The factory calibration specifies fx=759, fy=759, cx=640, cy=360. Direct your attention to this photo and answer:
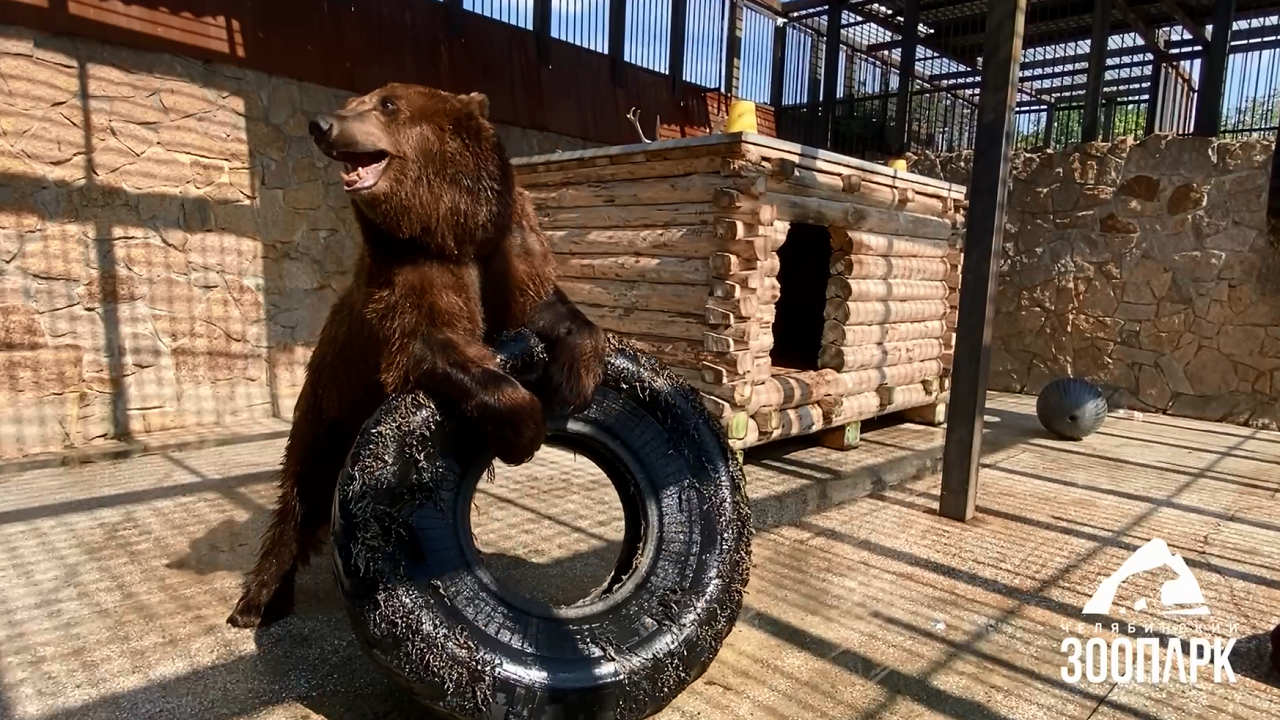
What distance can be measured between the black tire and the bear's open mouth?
606 mm

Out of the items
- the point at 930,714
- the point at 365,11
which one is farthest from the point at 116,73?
the point at 930,714

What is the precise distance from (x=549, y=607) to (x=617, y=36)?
7.13 meters

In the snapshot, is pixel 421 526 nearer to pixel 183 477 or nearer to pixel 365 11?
pixel 183 477

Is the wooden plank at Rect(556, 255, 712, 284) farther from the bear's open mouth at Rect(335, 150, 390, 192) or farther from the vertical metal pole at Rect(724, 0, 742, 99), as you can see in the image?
the vertical metal pole at Rect(724, 0, 742, 99)

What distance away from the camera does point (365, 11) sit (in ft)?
19.8

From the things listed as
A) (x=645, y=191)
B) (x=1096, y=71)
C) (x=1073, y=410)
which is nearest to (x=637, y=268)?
(x=645, y=191)

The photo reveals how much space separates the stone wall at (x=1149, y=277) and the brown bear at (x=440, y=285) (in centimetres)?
717

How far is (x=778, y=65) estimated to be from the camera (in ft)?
37.3

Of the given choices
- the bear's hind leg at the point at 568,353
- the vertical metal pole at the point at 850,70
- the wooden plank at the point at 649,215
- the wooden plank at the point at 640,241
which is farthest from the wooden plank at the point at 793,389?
the vertical metal pole at the point at 850,70

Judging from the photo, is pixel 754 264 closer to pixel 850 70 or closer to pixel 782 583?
pixel 782 583

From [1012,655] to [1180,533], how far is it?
2.04 meters

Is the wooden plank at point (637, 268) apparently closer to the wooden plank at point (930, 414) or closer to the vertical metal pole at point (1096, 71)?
the wooden plank at point (930, 414)

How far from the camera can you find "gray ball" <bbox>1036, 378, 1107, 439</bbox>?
599cm

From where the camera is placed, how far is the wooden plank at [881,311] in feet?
17.5
